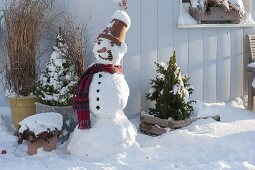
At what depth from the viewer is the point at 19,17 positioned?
5.48 metres

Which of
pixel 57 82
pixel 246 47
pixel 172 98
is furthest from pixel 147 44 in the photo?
pixel 246 47

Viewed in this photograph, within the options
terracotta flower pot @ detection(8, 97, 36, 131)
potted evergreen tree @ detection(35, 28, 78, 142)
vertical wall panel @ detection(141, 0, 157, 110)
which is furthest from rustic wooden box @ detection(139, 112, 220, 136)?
terracotta flower pot @ detection(8, 97, 36, 131)

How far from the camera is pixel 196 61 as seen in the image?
6.45 m

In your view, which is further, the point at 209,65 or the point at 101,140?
the point at 209,65

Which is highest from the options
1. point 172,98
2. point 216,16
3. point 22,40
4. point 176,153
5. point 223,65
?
point 216,16

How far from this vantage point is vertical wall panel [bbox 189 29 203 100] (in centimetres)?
639

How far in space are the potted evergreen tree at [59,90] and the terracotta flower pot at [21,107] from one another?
259 mm

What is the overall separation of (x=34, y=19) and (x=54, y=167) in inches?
77.2

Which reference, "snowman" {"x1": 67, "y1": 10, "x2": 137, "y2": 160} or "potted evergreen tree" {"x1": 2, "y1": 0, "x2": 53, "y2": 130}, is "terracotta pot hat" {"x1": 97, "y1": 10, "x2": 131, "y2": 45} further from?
"potted evergreen tree" {"x1": 2, "y1": 0, "x2": 53, "y2": 130}

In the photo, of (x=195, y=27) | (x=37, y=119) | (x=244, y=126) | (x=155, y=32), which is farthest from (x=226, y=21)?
(x=37, y=119)

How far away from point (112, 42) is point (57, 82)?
0.89 m

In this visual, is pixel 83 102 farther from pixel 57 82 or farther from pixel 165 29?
pixel 165 29

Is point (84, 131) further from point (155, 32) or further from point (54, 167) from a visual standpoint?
point (155, 32)

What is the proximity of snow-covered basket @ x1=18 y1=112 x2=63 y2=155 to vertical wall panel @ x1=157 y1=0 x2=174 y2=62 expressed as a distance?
1.95 m
